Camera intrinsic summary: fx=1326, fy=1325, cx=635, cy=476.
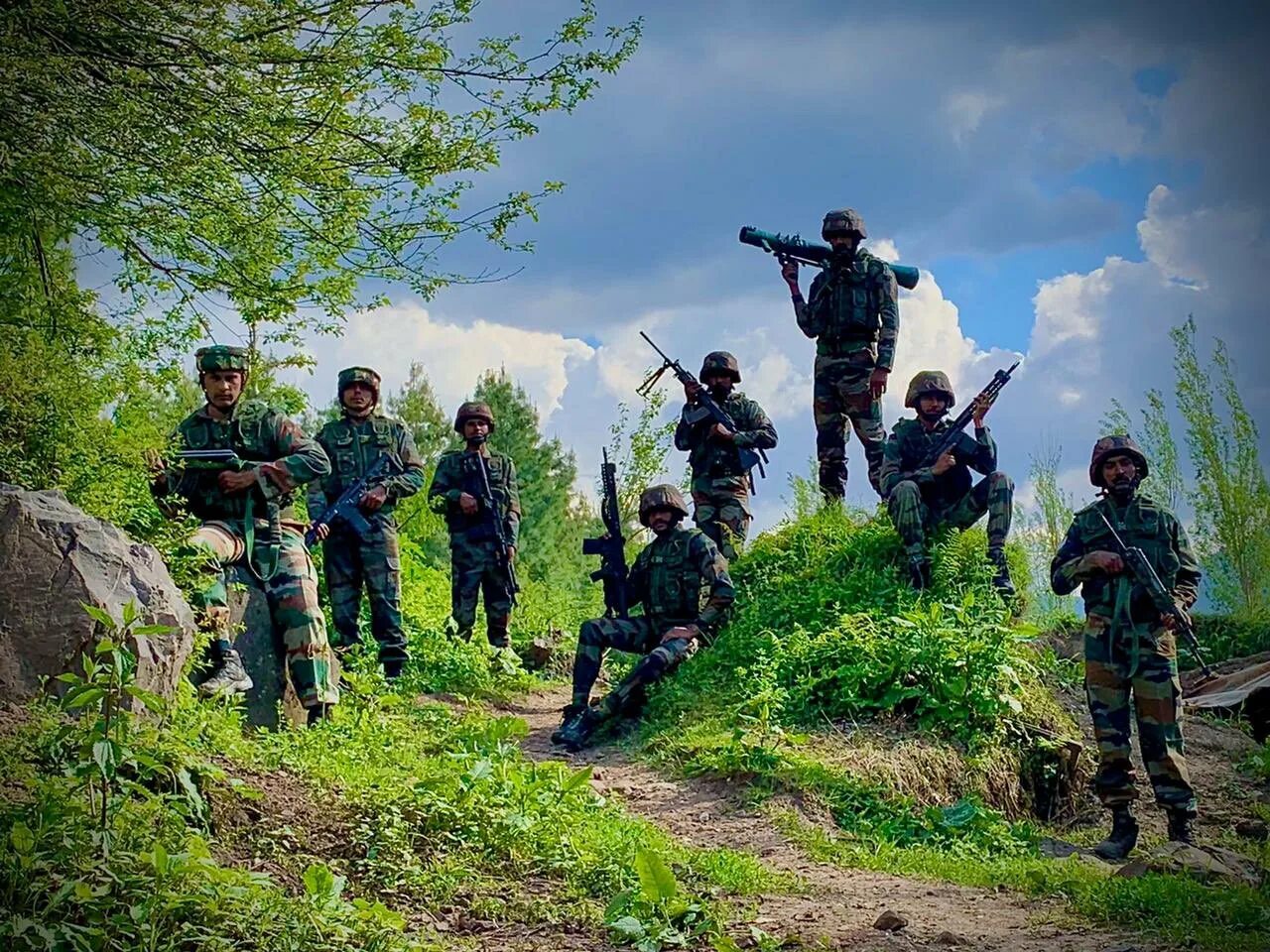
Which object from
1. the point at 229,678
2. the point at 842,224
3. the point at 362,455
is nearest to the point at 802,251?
the point at 842,224

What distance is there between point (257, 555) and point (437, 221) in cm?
249

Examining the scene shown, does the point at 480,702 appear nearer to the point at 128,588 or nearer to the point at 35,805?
the point at 128,588

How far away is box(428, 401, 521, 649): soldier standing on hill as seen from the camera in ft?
41.1

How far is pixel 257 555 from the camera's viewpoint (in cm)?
820

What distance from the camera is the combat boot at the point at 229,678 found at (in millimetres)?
7222

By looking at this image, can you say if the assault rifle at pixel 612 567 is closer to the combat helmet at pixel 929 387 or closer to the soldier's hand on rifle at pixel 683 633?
the soldier's hand on rifle at pixel 683 633

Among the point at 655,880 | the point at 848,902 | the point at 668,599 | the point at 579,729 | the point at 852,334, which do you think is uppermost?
the point at 852,334

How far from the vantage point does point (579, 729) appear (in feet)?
32.3

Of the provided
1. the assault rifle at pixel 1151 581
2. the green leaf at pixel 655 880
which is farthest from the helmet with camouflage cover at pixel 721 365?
the green leaf at pixel 655 880

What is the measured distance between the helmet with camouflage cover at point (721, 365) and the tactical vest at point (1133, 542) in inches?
176

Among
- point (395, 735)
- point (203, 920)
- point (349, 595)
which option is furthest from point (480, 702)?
point (203, 920)

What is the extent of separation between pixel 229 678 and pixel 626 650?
12.8 ft

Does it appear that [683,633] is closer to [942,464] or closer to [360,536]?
[942,464]

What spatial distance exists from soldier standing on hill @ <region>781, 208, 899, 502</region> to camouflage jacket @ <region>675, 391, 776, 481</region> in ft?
2.44
